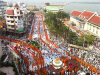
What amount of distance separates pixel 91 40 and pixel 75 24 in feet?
73.9

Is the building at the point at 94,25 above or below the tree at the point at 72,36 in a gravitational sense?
above

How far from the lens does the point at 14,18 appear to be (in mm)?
30234

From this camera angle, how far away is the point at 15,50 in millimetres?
21750

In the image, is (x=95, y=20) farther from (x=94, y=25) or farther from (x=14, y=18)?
(x=14, y=18)

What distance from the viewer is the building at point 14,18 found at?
29600 millimetres

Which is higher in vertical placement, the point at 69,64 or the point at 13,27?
the point at 13,27

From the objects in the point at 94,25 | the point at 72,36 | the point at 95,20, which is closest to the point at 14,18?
the point at 72,36

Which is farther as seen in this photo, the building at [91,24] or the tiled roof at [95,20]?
the tiled roof at [95,20]

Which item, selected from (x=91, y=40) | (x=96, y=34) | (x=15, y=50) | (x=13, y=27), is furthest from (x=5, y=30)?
(x=96, y=34)

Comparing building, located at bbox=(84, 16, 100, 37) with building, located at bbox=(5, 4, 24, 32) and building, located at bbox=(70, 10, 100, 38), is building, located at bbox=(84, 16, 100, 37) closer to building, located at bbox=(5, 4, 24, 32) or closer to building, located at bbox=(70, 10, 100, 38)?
building, located at bbox=(70, 10, 100, 38)

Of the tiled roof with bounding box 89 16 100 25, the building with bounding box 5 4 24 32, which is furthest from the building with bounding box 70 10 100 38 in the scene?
the building with bounding box 5 4 24 32

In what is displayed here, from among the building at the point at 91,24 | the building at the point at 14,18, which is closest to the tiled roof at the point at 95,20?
the building at the point at 91,24

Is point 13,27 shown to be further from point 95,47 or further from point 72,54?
point 95,47

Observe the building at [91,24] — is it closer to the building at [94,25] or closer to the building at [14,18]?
the building at [94,25]
